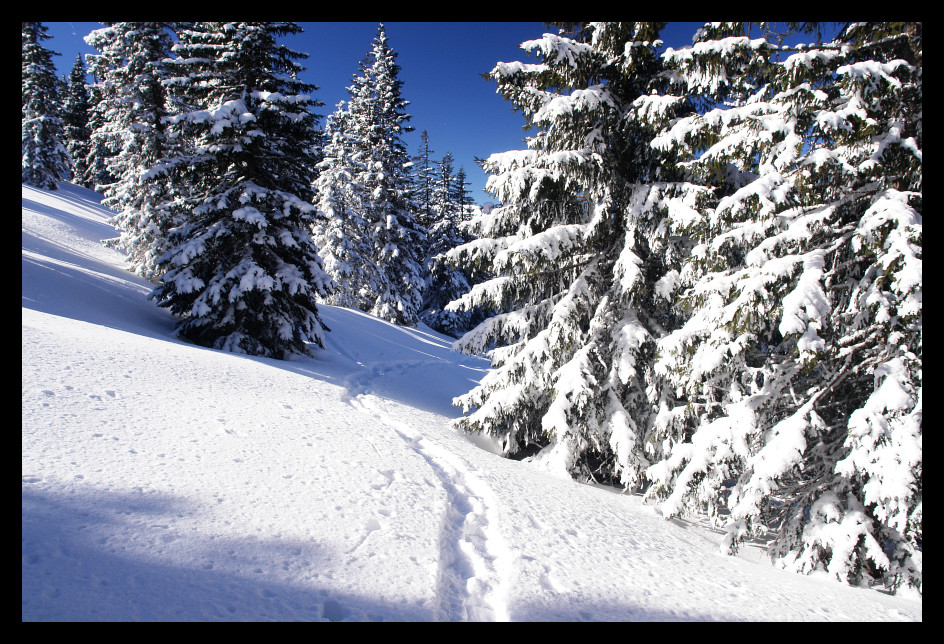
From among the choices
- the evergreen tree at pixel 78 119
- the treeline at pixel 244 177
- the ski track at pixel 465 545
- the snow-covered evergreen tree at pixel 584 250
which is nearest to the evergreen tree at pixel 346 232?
the treeline at pixel 244 177

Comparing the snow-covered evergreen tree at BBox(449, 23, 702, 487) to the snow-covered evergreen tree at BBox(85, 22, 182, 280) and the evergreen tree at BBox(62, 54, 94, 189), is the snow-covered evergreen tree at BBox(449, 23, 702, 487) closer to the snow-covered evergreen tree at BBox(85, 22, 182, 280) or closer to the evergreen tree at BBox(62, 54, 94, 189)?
the snow-covered evergreen tree at BBox(85, 22, 182, 280)

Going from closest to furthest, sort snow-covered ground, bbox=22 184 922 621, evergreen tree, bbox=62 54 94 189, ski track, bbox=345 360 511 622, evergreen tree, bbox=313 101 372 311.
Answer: snow-covered ground, bbox=22 184 922 621 < ski track, bbox=345 360 511 622 < evergreen tree, bbox=313 101 372 311 < evergreen tree, bbox=62 54 94 189

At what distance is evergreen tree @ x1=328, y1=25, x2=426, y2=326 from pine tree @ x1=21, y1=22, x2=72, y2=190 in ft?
74.4

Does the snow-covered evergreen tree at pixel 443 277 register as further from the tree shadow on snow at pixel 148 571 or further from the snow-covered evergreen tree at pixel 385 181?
the tree shadow on snow at pixel 148 571

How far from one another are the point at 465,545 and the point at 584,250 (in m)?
5.74

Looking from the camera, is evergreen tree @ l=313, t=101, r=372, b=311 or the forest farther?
evergreen tree @ l=313, t=101, r=372, b=311

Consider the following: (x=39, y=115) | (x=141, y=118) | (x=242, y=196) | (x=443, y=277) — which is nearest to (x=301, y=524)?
(x=242, y=196)

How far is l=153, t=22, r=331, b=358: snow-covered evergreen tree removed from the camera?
11.0 metres

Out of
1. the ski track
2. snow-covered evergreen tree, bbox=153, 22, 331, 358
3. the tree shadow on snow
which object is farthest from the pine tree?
the tree shadow on snow

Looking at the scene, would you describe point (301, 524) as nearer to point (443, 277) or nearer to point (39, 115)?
point (443, 277)

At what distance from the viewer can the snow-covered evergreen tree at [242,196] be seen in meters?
11.0
